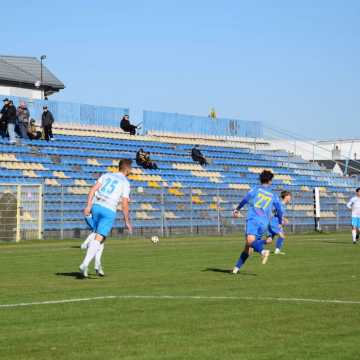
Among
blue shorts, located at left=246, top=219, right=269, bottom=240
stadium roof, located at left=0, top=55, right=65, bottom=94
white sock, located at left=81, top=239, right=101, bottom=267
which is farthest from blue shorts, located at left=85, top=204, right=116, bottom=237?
stadium roof, located at left=0, top=55, right=65, bottom=94

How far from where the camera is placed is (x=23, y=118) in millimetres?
41125

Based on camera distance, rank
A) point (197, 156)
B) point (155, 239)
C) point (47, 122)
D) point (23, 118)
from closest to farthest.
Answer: point (155, 239) → point (23, 118) → point (47, 122) → point (197, 156)

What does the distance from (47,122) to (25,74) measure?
1965 centimetres

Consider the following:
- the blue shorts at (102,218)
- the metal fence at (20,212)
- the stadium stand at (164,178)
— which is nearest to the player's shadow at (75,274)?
the blue shorts at (102,218)

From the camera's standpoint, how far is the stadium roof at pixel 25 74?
191 feet

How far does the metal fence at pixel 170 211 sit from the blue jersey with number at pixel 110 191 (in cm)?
1983

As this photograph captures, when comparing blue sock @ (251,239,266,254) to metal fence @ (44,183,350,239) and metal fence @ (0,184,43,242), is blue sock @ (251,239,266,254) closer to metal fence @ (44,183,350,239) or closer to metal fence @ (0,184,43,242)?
metal fence @ (0,184,43,242)

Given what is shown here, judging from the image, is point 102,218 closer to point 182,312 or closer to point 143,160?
point 182,312

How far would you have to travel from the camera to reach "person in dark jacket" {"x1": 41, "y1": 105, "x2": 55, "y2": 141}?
40969 millimetres

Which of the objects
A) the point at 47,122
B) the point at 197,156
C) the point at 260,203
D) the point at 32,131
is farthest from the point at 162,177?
the point at 260,203

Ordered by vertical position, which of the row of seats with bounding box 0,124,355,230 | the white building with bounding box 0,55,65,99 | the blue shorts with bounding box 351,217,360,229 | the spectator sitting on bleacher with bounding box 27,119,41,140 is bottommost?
the blue shorts with bounding box 351,217,360,229

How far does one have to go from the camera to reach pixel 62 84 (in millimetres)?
62594

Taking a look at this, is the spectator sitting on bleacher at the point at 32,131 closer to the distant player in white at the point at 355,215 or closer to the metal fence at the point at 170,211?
the metal fence at the point at 170,211

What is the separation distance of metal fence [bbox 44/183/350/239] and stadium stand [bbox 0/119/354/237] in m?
0.04
